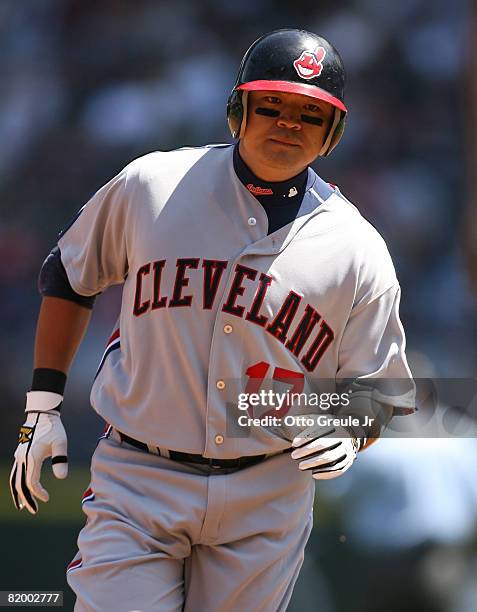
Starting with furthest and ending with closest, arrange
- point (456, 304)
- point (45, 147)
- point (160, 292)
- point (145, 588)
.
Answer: point (45, 147) < point (456, 304) < point (160, 292) < point (145, 588)

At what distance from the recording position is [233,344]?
2256mm

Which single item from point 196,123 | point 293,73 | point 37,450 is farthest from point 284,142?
point 196,123

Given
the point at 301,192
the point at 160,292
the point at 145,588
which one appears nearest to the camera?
A: the point at 145,588

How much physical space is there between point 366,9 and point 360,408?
466 cm

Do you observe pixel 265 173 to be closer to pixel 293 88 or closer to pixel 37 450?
pixel 293 88

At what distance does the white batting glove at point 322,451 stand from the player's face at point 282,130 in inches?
23.6

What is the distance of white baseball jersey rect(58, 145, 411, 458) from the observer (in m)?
2.25

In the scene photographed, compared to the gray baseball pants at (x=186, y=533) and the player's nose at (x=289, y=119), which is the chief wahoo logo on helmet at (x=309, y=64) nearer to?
the player's nose at (x=289, y=119)

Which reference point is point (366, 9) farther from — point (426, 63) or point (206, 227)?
point (206, 227)

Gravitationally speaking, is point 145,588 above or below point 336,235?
below

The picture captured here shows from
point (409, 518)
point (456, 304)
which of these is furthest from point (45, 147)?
point (409, 518)

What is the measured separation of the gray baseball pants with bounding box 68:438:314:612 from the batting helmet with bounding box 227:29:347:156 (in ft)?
2.58

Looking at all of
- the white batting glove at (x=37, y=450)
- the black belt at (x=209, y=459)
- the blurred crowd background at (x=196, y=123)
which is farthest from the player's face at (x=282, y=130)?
the blurred crowd background at (x=196, y=123)

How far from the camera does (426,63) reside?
6398 millimetres
